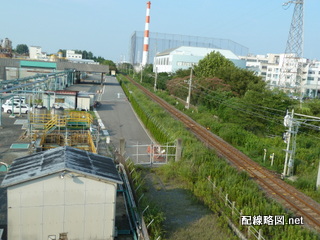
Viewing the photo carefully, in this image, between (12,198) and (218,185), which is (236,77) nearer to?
(218,185)

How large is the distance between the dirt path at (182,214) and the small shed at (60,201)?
1.70 metres

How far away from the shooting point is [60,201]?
21.5 feet

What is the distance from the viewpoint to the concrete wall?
6352 mm

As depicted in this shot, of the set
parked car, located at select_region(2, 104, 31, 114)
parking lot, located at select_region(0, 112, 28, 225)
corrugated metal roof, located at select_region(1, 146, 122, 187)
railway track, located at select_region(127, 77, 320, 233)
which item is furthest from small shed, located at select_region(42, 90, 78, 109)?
corrugated metal roof, located at select_region(1, 146, 122, 187)

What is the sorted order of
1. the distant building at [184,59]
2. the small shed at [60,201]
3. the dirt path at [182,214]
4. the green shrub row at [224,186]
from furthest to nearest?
the distant building at [184,59]
the dirt path at [182,214]
the green shrub row at [224,186]
the small shed at [60,201]

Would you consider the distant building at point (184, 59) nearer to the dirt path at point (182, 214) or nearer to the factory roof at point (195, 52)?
the factory roof at point (195, 52)

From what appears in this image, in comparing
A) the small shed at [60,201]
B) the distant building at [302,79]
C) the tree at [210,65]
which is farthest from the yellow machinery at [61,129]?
the distant building at [302,79]

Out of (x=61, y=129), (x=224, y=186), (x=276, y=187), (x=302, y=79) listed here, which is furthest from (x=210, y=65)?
(x=302, y=79)

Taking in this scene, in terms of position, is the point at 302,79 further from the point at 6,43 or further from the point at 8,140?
the point at 8,140

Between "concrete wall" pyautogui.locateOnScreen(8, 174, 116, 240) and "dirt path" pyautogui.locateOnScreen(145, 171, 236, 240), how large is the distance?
63.8 inches

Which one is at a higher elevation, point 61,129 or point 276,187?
point 276,187

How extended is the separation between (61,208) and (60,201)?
0.15m

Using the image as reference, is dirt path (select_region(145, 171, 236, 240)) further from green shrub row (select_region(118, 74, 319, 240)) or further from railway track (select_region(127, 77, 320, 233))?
railway track (select_region(127, 77, 320, 233))

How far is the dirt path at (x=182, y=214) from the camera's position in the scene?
739 centimetres
